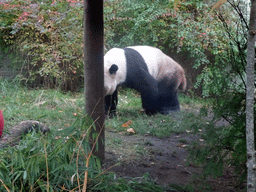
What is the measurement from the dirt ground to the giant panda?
1247 millimetres

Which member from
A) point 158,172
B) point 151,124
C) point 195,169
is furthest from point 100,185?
point 151,124

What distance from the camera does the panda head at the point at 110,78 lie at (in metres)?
4.77

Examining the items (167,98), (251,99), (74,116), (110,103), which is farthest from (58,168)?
(167,98)

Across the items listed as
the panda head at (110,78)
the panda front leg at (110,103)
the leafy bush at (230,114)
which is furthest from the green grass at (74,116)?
the leafy bush at (230,114)

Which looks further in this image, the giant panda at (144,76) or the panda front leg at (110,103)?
the panda front leg at (110,103)

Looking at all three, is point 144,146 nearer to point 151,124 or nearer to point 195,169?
point 195,169

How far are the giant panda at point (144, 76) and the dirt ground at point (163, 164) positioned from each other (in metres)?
1.25

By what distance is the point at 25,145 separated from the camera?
2.13m

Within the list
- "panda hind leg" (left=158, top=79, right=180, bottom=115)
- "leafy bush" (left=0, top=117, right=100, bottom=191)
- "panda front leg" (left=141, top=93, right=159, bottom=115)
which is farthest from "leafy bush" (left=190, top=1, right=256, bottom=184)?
"panda hind leg" (left=158, top=79, right=180, bottom=115)

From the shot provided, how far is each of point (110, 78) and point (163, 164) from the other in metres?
2.28

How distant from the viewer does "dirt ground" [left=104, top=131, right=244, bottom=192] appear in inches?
95.2


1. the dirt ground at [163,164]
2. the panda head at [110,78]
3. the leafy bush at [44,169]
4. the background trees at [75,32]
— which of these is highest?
the background trees at [75,32]

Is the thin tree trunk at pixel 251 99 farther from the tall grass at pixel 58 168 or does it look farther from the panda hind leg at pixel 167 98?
the panda hind leg at pixel 167 98

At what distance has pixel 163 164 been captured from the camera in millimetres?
2920
